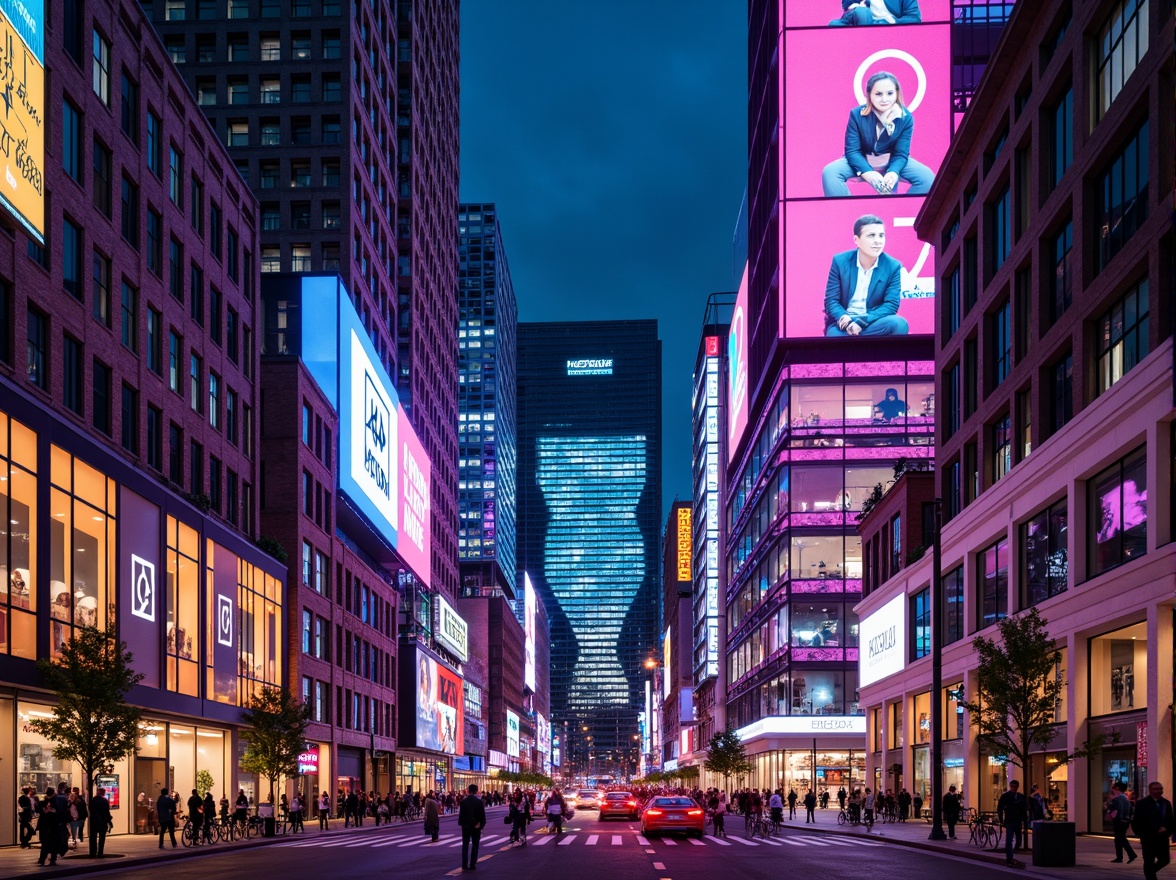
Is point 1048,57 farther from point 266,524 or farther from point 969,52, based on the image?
point 969,52

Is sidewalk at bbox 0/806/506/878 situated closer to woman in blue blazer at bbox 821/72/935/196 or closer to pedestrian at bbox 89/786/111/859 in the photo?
pedestrian at bbox 89/786/111/859

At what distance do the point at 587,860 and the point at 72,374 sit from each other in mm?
22636

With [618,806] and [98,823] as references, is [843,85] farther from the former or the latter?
[98,823]

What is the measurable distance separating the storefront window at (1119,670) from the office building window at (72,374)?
3088 cm

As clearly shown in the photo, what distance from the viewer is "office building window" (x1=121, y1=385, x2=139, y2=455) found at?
45.2 m

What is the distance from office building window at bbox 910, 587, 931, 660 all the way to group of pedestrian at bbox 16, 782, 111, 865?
117 ft

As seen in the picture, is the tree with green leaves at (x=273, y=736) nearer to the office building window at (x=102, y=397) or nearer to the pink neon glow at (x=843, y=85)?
the office building window at (x=102, y=397)

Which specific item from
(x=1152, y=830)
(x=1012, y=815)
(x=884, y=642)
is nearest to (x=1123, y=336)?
(x=1012, y=815)

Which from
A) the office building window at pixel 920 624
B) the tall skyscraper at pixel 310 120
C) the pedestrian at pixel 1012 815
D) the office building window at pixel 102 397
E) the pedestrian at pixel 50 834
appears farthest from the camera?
the tall skyscraper at pixel 310 120

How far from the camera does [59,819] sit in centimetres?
2925

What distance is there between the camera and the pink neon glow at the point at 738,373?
369 feet

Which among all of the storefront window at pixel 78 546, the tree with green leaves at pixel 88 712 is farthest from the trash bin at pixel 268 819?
the tree with green leaves at pixel 88 712

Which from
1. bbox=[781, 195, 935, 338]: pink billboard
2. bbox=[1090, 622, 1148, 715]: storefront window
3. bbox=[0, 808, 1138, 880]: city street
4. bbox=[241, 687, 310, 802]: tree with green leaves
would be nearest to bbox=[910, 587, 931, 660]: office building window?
bbox=[0, 808, 1138, 880]: city street

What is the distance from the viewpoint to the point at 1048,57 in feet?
139
